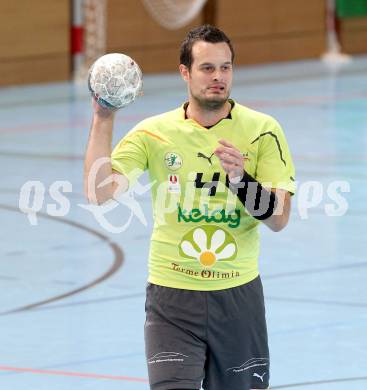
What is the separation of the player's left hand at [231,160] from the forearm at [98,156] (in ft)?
1.64

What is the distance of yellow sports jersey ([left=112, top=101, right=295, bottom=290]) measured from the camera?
5.68 m

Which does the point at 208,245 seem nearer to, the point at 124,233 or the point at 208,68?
the point at 208,68

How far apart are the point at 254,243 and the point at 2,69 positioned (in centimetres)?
1833

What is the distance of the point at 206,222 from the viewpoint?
18.8ft

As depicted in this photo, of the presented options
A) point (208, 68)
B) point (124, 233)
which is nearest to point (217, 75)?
point (208, 68)

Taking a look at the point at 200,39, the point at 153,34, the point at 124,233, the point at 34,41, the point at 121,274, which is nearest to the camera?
the point at 200,39

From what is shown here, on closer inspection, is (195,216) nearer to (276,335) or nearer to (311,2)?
(276,335)

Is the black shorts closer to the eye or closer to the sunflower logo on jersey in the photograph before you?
the sunflower logo on jersey

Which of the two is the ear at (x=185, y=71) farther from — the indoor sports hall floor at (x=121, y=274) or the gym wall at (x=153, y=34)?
the gym wall at (x=153, y=34)

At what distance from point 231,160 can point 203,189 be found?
0.45 metres

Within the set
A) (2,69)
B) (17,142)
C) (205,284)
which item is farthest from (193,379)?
(2,69)

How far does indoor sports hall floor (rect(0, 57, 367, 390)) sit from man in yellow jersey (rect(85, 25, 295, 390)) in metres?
1.94

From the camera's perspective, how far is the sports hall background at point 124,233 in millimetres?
8211

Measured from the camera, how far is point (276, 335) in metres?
8.74
